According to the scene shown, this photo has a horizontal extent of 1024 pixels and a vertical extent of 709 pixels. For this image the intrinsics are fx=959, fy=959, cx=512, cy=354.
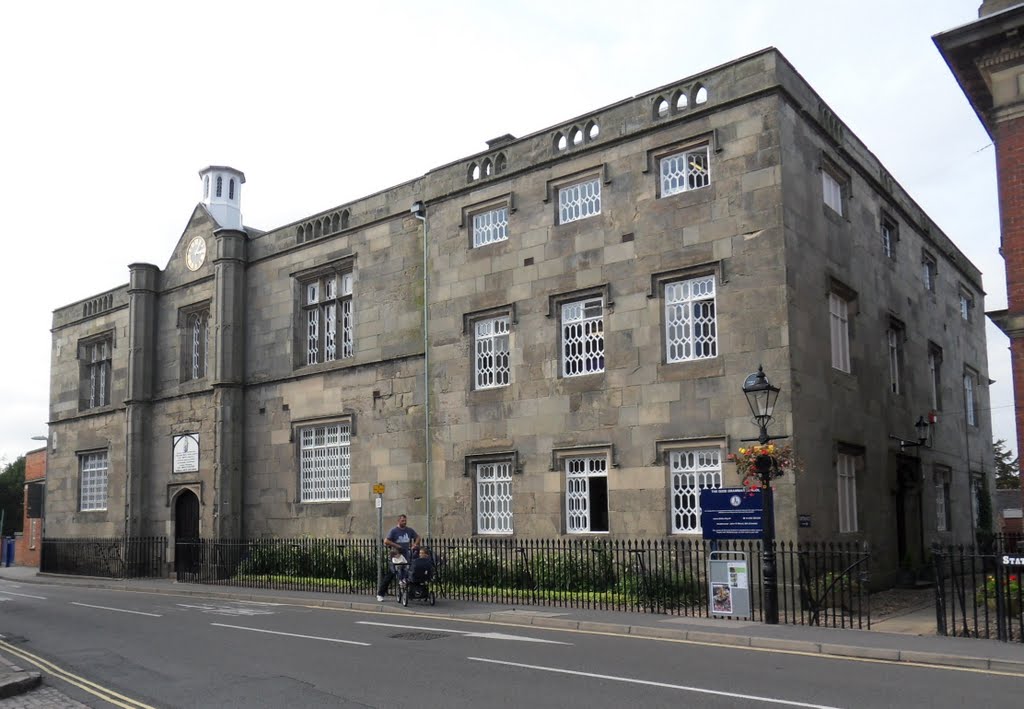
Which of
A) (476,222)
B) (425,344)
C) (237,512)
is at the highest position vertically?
(476,222)

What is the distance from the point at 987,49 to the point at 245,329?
21.0 metres

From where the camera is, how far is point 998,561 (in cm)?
1252

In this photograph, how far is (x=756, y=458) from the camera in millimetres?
14914

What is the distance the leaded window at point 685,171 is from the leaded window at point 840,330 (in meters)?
3.64

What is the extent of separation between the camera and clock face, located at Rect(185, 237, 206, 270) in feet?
101

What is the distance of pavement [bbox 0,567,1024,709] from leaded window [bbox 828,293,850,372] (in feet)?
17.4

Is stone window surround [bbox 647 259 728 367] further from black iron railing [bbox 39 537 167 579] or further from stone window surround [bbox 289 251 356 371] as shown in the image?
black iron railing [bbox 39 537 167 579]

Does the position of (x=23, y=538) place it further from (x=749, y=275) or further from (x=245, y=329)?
(x=749, y=275)

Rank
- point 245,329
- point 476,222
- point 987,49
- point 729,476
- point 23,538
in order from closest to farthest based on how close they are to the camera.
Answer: point 987,49, point 729,476, point 476,222, point 245,329, point 23,538

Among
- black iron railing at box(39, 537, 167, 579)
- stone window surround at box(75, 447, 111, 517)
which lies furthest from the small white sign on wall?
stone window surround at box(75, 447, 111, 517)

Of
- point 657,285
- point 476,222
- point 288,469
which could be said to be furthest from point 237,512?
point 657,285

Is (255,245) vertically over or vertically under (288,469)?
over

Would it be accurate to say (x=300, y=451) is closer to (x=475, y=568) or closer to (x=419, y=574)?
(x=475, y=568)

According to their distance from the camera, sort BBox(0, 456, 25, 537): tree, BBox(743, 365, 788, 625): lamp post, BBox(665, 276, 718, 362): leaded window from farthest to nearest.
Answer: BBox(0, 456, 25, 537): tree < BBox(665, 276, 718, 362): leaded window < BBox(743, 365, 788, 625): lamp post
